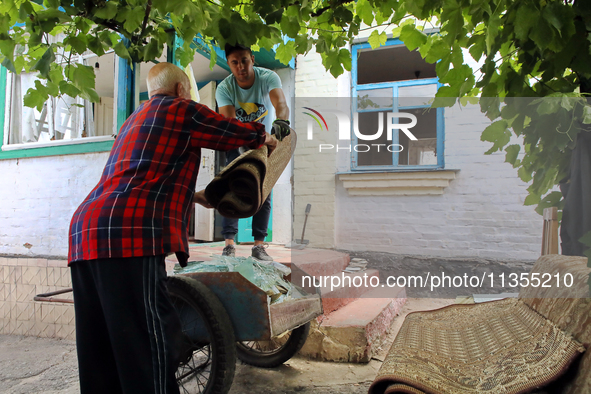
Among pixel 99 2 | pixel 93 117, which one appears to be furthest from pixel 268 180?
pixel 93 117

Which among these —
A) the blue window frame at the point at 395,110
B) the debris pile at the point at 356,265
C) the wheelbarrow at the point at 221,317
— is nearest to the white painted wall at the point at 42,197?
the wheelbarrow at the point at 221,317

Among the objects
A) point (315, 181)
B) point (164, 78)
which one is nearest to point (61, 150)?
point (164, 78)

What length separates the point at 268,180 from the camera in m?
1.95

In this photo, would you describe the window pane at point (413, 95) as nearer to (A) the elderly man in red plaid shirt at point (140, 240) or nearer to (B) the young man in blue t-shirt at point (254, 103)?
(B) the young man in blue t-shirt at point (254, 103)

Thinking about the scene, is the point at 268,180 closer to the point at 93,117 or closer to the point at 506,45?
the point at 506,45

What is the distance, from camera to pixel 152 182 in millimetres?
1521

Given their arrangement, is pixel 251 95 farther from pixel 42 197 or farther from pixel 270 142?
pixel 42 197

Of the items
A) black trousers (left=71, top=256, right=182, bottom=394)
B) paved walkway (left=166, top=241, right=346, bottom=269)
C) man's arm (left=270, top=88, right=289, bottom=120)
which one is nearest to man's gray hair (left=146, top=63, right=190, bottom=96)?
black trousers (left=71, top=256, right=182, bottom=394)

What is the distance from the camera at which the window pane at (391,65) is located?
662 cm

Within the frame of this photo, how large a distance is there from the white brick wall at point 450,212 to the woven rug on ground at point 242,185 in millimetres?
3039

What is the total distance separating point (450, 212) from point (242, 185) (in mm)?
3323

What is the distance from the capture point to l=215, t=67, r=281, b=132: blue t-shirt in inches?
121

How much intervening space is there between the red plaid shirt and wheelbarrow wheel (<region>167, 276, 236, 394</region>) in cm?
26

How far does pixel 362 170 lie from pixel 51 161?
3.60 metres
